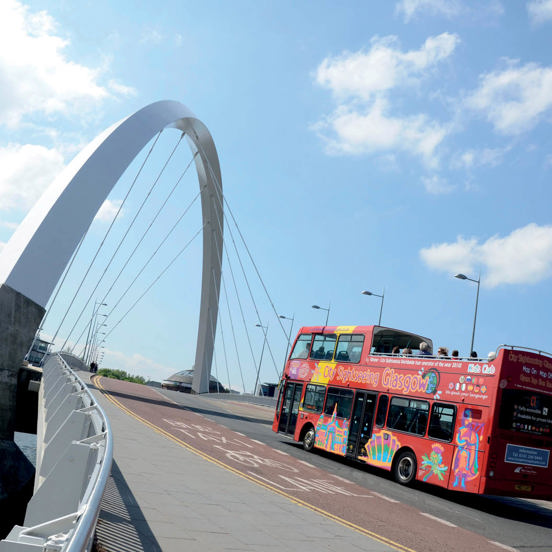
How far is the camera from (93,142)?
25.3 m

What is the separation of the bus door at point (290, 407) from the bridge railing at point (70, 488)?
12.4m

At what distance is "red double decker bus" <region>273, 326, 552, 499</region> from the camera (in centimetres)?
1259

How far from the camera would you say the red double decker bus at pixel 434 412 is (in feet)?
41.3

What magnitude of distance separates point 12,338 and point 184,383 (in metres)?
43.8

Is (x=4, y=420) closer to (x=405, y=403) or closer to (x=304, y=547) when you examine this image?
(x=405, y=403)

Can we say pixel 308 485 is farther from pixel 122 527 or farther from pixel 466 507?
pixel 122 527

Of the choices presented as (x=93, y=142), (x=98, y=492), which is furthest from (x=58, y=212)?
(x=98, y=492)

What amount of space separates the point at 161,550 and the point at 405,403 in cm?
1016

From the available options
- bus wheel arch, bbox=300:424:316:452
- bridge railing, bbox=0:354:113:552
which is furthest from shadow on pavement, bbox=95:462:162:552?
bus wheel arch, bbox=300:424:316:452

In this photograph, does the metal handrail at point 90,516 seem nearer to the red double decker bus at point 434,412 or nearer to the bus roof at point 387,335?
the red double decker bus at point 434,412

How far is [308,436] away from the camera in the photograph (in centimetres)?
1903

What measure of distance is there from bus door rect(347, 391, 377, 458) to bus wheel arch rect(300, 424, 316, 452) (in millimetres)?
2152

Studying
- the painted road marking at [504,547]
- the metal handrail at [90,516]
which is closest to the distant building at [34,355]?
the painted road marking at [504,547]

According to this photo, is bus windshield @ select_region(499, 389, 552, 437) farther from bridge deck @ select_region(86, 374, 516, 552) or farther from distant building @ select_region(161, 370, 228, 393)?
distant building @ select_region(161, 370, 228, 393)
